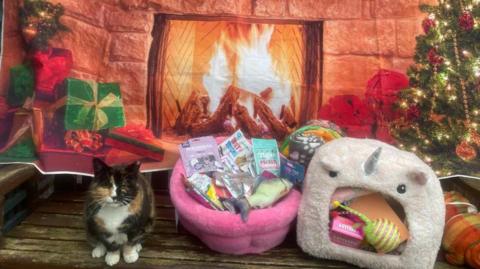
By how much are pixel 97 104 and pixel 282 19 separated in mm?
751

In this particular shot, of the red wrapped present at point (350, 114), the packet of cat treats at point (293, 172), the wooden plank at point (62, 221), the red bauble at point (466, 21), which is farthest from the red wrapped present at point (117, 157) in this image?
the red bauble at point (466, 21)

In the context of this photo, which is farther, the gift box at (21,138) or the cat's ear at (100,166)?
the gift box at (21,138)

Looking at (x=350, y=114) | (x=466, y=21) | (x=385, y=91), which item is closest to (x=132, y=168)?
(x=350, y=114)

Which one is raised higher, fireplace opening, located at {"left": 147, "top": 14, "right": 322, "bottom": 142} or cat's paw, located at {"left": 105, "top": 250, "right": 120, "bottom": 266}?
fireplace opening, located at {"left": 147, "top": 14, "right": 322, "bottom": 142}

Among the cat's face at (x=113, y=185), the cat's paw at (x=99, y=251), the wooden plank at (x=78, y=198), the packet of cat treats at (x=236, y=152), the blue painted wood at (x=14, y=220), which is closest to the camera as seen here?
the cat's face at (x=113, y=185)

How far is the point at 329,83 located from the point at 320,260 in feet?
2.11

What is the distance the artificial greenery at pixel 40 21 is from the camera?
4.78 feet

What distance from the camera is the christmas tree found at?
1455mm

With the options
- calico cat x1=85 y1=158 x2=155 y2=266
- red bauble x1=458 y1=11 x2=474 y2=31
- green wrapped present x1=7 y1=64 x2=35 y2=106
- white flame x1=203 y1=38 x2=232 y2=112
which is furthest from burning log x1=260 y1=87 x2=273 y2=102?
green wrapped present x1=7 y1=64 x2=35 y2=106

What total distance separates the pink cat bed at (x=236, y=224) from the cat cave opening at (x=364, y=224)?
0.45 feet

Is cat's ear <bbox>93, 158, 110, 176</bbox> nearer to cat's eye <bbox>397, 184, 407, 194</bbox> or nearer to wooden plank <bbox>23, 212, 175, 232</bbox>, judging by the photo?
wooden plank <bbox>23, 212, 175, 232</bbox>

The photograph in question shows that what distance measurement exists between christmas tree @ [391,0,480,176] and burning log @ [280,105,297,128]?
40 cm

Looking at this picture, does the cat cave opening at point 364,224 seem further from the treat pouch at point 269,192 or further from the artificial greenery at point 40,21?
the artificial greenery at point 40,21

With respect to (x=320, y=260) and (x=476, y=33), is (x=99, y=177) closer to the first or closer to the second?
(x=320, y=260)
